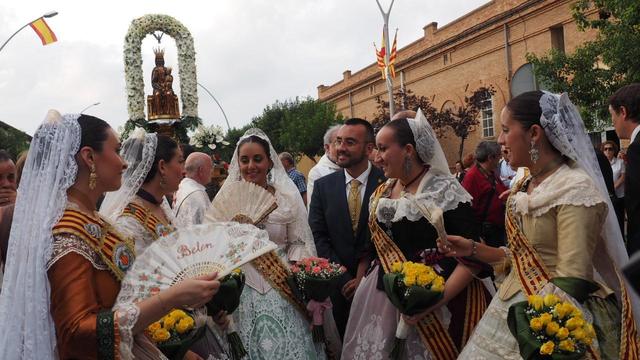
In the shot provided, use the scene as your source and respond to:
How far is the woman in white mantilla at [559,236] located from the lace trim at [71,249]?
183 cm

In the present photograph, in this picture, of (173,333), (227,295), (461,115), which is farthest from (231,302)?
(461,115)

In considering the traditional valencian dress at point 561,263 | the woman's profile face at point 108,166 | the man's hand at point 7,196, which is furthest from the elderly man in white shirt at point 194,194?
the traditional valencian dress at point 561,263

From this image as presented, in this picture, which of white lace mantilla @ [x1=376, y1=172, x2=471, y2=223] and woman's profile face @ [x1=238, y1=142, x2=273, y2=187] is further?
woman's profile face @ [x1=238, y1=142, x2=273, y2=187]

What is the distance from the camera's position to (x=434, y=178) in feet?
11.9

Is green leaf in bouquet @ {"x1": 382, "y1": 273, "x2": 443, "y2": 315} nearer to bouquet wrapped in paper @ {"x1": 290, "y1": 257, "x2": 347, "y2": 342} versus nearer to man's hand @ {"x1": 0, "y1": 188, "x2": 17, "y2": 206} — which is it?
bouquet wrapped in paper @ {"x1": 290, "y1": 257, "x2": 347, "y2": 342}

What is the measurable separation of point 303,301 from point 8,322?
1902 millimetres

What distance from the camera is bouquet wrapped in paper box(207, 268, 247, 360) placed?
3008 millimetres

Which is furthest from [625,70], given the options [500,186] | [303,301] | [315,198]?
[303,301]

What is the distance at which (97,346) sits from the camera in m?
2.24

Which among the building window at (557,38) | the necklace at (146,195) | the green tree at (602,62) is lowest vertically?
the necklace at (146,195)

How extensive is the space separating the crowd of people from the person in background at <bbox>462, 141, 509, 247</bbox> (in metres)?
1.99

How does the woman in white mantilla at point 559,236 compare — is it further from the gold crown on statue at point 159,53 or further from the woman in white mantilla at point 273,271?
the gold crown on statue at point 159,53

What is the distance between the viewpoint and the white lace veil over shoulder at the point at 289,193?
14.0 ft

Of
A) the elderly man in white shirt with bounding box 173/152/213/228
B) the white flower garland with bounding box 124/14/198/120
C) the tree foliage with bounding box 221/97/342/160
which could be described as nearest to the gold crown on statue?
the white flower garland with bounding box 124/14/198/120
